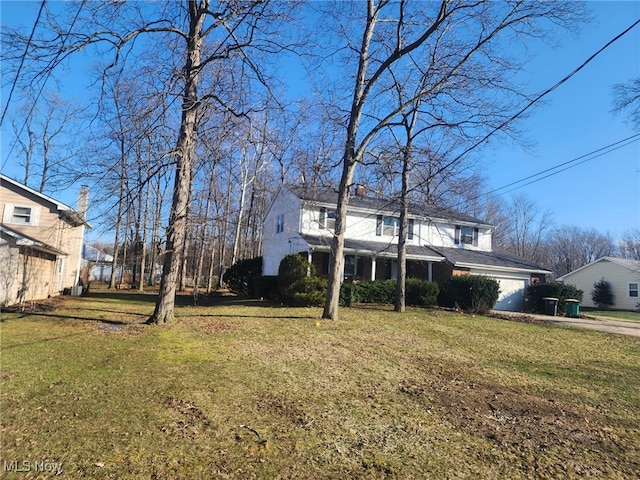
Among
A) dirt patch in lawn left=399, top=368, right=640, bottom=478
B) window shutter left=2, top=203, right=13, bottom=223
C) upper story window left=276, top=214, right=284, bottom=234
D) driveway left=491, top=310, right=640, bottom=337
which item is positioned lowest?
dirt patch in lawn left=399, top=368, right=640, bottom=478

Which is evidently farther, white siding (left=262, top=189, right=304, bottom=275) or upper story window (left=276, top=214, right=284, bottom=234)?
upper story window (left=276, top=214, right=284, bottom=234)

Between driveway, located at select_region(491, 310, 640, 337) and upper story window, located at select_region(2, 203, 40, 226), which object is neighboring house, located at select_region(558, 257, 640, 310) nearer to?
driveway, located at select_region(491, 310, 640, 337)

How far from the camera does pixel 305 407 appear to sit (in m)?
5.40

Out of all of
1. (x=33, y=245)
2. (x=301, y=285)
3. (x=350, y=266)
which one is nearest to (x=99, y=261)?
(x=33, y=245)

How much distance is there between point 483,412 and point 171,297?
9.05 m

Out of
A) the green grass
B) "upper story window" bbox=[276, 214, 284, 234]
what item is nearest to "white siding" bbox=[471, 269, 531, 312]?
the green grass

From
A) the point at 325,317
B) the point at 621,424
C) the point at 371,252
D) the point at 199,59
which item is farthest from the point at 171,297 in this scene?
the point at 371,252

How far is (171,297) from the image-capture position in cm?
1183

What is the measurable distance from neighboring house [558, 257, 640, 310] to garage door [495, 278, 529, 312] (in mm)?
12938

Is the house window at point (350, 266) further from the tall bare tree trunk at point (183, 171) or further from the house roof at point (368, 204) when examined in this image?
the tall bare tree trunk at point (183, 171)

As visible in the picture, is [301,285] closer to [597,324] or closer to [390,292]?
[390,292]

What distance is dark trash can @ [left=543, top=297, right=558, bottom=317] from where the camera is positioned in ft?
69.6

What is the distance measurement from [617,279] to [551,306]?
16.3 metres

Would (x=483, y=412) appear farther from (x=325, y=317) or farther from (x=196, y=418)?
(x=325, y=317)
